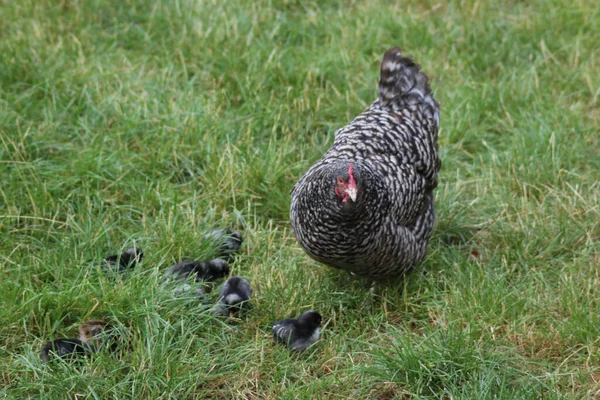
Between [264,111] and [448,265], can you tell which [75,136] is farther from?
[448,265]

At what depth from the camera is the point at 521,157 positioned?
5559 mm

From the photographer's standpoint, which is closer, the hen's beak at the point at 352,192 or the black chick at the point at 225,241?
the hen's beak at the point at 352,192

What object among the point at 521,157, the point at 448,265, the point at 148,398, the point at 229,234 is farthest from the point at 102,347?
the point at 521,157

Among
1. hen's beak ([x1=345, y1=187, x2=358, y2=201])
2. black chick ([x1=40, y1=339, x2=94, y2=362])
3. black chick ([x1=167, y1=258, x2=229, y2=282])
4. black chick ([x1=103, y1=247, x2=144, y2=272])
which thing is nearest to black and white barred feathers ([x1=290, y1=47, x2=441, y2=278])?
hen's beak ([x1=345, y1=187, x2=358, y2=201])

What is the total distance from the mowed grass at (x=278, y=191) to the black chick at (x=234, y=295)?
84 mm

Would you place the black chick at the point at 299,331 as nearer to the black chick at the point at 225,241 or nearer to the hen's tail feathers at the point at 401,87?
the black chick at the point at 225,241

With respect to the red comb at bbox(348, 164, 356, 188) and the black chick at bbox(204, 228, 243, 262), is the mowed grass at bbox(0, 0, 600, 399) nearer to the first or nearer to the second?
the black chick at bbox(204, 228, 243, 262)

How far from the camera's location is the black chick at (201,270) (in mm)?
4480

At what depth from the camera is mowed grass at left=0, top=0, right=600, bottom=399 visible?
13.1 ft

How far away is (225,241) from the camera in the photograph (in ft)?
15.9

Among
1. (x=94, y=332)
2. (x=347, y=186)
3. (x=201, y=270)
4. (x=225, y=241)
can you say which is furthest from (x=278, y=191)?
(x=94, y=332)

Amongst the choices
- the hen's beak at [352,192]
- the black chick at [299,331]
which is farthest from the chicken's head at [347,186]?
the black chick at [299,331]

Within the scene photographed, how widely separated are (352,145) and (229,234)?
903 millimetres

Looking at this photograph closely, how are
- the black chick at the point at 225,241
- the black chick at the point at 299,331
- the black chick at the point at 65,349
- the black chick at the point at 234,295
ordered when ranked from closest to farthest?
the black chick at the point at 65,349, the black chick at the point at 299,331, the black chick at the point at 234,295, the black chick at the point at 225,241
